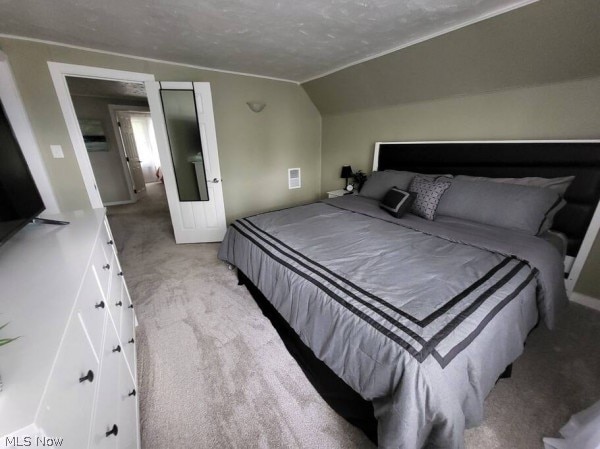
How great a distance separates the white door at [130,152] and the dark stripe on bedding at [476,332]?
6.76 metres

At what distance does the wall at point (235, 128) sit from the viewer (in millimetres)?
2285

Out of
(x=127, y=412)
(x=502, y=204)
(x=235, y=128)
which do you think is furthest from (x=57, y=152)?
(x=502, y=204)

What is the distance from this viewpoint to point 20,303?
787mm

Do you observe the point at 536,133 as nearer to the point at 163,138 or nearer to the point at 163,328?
the point at 163,328

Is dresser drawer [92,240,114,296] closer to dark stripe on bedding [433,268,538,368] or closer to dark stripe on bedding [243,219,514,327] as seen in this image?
dark stripe on bedding [243,219,514,327]

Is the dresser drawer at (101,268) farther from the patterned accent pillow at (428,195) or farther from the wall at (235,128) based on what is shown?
the patterned accent pillow at (428,195)

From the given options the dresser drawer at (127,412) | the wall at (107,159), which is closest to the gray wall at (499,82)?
the dresser drawer at (127,412)

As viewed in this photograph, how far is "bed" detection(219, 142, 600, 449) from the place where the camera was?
3.13ft

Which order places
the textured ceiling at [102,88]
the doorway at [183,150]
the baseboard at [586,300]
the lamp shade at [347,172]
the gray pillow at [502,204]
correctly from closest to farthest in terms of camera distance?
1. the gray pillow at [502,204]
2. the baseboard at [586,300]
3. the doorway at [183,150]
4. the lamp shade at [347,172]
5. the textured ceiling at [102,88]

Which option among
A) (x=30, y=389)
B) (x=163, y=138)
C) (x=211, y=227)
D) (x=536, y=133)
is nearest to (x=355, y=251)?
(x=30, y=389)

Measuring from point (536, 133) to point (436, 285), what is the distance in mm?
1939

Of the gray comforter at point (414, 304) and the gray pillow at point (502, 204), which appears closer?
the gray comforter at point (414, 304)

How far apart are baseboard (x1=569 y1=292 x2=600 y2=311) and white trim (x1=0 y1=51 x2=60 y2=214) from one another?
16.1 ft

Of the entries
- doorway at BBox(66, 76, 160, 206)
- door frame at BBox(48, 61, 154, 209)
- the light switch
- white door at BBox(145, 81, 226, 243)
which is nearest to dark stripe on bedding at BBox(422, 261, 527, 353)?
white door at BBox(145, 81, 226, 243)
